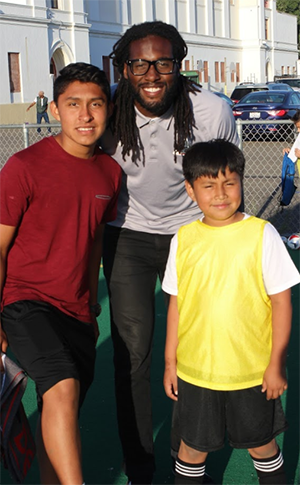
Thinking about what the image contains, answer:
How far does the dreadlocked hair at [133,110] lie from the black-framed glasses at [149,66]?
0.32 feet

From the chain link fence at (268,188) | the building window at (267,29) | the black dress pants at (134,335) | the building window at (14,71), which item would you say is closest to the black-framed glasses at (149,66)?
the black dress pants at (134,335)

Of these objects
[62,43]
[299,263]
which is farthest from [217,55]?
[299,263]

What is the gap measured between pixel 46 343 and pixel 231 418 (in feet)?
2.46

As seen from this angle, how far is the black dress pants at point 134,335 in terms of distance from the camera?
336 cm

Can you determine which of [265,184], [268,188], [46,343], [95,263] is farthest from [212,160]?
[265,184]

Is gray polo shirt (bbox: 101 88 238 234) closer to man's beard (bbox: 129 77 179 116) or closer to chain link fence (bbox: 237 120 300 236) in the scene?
man's beard (bbox: 129 77 179 116)

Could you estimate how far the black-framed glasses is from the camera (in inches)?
123

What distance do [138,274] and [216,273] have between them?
2.56ft

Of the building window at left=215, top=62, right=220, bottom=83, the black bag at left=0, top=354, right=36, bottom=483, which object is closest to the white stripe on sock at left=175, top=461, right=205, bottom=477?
the black bag at left=0, top=354, right=36, bottom=483

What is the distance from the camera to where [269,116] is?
21438mm

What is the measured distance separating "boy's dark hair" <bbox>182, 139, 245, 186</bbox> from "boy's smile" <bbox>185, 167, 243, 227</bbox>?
A: 0.02 metres

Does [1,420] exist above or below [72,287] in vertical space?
below

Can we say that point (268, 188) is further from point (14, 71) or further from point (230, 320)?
point (14, 71)

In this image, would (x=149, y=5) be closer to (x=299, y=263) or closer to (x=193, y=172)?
(x=299, y=263)
